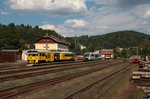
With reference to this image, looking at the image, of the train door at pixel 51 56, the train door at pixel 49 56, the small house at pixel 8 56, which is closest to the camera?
the train door at pixel 49 56

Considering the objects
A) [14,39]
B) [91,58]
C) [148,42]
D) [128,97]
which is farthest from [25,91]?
[148,42]

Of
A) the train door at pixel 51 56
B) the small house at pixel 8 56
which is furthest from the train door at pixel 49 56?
the small house at pixel 8 56

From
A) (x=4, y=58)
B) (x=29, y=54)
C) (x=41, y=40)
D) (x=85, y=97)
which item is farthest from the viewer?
(x=41, y=40)

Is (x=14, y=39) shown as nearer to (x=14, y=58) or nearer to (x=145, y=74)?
(x=14, y=58)

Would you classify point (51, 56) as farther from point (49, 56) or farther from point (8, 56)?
point (8, 56)

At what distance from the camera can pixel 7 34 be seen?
313 ft

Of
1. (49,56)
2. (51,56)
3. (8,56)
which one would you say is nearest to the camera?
(49,56)

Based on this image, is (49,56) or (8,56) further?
(8,56)

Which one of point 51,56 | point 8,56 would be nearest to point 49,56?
point 51,56

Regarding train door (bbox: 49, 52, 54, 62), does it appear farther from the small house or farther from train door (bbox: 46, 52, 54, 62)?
the small house

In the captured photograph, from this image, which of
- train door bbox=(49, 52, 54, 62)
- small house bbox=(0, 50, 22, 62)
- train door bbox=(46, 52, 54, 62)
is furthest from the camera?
small house bbox=(0, 50, 22, 62)

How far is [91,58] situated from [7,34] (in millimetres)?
28687

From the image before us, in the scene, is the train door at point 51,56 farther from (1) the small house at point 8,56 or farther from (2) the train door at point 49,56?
(1) the small house at point 8,56

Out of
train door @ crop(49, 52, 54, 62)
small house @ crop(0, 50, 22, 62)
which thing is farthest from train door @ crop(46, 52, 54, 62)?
small house @ crop(0, 50, 22, 62)
